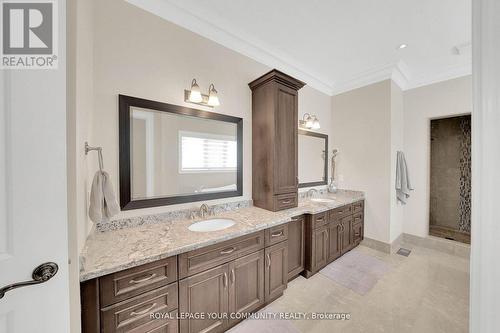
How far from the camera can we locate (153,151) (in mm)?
1686

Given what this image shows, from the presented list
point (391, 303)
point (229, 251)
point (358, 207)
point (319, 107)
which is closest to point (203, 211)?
point (229, 251)

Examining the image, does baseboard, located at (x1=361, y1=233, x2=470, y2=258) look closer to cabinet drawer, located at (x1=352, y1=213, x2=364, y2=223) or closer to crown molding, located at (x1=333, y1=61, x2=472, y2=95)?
cabinet drawer, located at (x1=352, y1=213, x2=364, y2=223)

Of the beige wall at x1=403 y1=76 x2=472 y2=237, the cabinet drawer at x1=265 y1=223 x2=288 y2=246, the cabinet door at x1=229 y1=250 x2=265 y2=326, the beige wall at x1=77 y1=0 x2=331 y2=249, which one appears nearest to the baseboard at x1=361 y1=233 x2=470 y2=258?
the beige wall at x1=403 y1=76 x2=472 y2=237

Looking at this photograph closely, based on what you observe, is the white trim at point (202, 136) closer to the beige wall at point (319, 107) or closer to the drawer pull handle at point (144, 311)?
the drawer pull handle at point (144, 311)

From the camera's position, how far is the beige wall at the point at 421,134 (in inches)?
118

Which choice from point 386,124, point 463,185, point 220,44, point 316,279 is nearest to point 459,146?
point 463,185

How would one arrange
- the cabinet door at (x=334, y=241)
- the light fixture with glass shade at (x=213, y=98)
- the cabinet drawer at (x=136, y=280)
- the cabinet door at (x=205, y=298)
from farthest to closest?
the cabinet door at (x=334, y=241) < the light fixture with glass shade at (x=213, y=98) < the cabinet door at (x=205, y=298) < the cabinet drawer at (x=136, y=280)

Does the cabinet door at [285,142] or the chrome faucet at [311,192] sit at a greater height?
the cabinet door at [285,142]

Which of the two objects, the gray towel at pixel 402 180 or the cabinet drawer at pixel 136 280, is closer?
A: the cabinet drawer at pixel 136 280

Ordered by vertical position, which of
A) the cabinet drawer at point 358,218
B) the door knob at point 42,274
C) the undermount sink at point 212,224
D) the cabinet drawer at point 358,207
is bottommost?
the cabinet drawer at point 358,218

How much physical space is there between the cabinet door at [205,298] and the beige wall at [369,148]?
9.11 feet

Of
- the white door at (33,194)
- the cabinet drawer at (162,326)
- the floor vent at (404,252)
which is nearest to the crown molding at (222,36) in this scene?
the white door at (33,194)

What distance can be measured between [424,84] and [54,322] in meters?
4.94

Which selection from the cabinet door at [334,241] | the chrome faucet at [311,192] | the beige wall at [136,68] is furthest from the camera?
the chrome faucet at [311,192]
